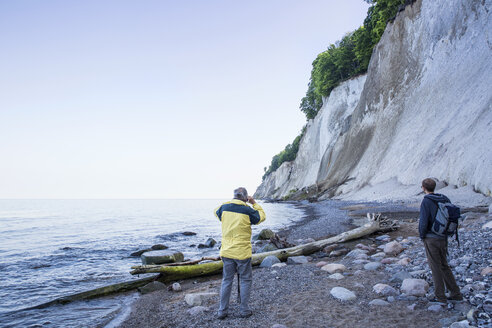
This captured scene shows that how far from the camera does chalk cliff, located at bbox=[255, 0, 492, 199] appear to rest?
1616 centimetres

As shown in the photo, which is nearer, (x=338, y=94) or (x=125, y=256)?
(x=125, y=256)

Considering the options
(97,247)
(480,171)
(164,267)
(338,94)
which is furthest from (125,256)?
(338,94)

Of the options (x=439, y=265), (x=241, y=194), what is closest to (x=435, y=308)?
(x=439, y=265)

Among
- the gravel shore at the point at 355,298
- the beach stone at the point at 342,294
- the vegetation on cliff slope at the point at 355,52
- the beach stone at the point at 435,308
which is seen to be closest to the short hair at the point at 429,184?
the gravel shore at the point at 355,298

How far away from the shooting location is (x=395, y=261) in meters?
6.70

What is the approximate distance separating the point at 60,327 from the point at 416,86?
96.7 ft

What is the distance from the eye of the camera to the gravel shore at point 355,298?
3.96 meters

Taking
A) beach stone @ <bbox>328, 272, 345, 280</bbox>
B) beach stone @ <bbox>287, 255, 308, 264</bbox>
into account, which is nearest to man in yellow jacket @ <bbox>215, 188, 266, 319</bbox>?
beach stone @ <bbox>328, 272, 345, 280</bbox>

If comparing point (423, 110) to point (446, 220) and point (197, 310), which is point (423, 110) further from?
point (197, 310)

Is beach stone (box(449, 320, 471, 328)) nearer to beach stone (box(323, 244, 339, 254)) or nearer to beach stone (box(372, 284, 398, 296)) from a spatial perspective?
beach stone (box(372, 284, 398, 296))

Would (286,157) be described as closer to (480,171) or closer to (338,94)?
(338,94)

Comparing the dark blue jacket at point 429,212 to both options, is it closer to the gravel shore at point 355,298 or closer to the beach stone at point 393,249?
the gravel shore at point 355,298

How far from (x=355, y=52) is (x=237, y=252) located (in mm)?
44406

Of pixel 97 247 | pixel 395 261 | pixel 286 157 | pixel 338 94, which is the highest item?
pixel 338 94
